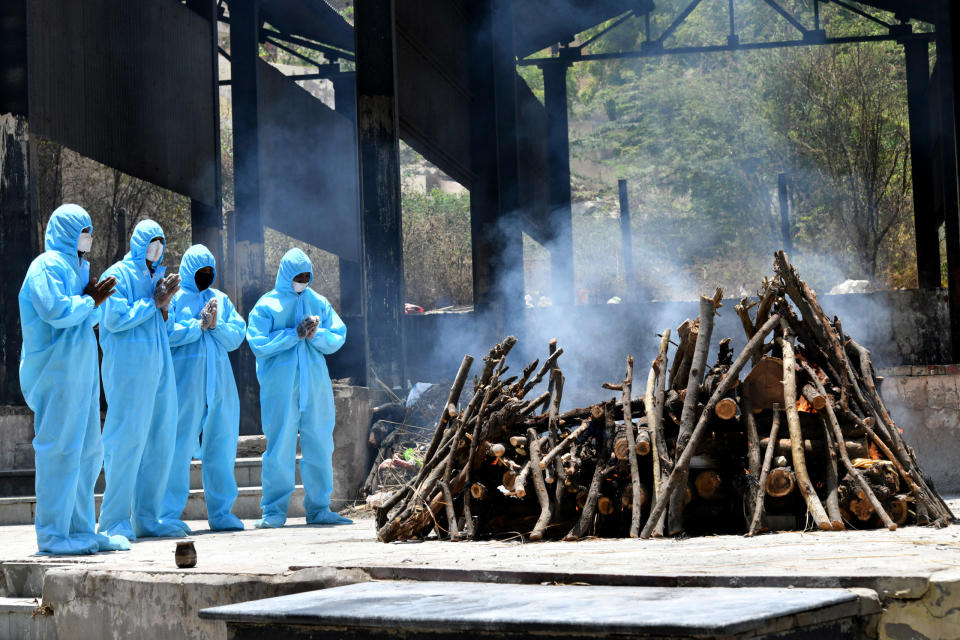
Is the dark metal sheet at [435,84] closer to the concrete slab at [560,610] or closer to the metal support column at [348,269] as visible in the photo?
the metal support column at [348,269]

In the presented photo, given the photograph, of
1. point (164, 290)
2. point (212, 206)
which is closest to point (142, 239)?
point (164, 290)

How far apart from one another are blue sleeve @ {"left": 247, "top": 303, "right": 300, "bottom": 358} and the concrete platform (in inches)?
98.0

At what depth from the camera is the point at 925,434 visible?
9.40m

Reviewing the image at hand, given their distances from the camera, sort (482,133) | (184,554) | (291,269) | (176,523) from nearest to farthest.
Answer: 1. (184,554)
2. (176,523)
3. (291,269)
4. (482,133)

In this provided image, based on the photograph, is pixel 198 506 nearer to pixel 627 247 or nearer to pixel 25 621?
pixel 25 621

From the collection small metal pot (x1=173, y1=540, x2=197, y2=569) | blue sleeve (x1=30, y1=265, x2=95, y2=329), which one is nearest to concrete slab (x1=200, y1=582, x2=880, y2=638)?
small metal pot (x1=173, y1=540, x2=197, y2=569)

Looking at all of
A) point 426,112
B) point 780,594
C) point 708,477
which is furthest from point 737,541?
point 426,112

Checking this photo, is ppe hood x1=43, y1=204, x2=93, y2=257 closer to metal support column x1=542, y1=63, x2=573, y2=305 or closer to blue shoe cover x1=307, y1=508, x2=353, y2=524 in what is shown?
blue shoe cover x1=307, y1=508, x2=353, y2=524

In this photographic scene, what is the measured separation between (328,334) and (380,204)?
3276mm

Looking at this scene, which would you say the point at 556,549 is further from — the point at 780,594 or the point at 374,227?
the point at 374,227

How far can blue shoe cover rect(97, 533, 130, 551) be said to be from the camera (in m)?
6.41

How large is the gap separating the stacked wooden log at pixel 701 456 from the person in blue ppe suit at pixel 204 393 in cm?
178

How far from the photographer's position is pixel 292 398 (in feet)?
27.6

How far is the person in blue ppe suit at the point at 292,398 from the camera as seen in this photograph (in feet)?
27.5
